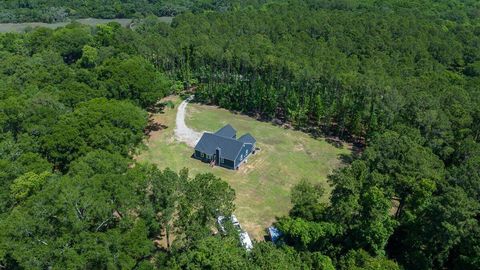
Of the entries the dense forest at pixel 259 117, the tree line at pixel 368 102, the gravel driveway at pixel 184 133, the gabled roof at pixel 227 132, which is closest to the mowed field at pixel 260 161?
the gravel driveway at pixel 184 133

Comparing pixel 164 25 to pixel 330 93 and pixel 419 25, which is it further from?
pixel 419 25

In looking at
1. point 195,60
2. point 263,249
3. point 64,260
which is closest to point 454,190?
point 263,249

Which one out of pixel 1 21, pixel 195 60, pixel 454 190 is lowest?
pixel 1 21

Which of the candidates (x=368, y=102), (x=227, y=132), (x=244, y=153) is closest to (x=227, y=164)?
(x=244, y=153)

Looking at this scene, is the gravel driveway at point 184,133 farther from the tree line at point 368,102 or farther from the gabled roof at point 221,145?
the tree line at point 368,102

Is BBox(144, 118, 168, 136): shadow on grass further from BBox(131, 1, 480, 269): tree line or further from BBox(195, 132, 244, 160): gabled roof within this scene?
BBox(131, 1, 480, 269): tree line

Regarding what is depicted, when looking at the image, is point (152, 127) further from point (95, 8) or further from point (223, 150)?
point (95, 8)
